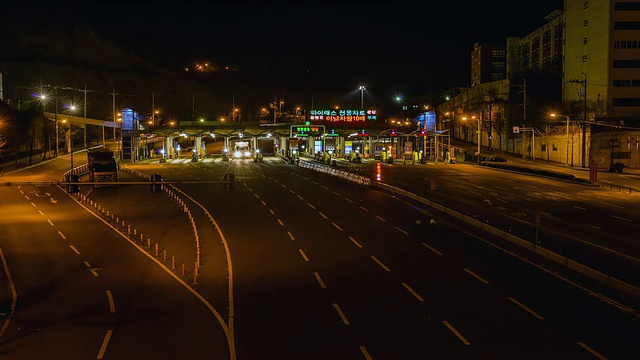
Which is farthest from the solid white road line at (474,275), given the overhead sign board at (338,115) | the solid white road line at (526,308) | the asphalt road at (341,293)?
the overhead sign board at (338,115)

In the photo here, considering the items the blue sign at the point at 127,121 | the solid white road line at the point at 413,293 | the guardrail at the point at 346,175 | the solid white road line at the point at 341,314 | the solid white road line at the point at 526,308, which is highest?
the blue sign at the point at 127,121

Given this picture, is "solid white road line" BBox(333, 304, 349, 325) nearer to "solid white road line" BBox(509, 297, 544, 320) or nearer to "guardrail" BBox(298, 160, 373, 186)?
"solid white road line" BBox(509, 297, 544, 320)

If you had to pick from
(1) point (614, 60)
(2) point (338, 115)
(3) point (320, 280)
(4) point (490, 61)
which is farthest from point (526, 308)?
(4) point (490, 61)

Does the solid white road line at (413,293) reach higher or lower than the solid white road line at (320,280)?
higher

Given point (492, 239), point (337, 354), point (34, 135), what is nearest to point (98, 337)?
point (337, 354)

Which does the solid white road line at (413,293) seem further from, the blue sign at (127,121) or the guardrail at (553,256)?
the blue sign at (127,121)

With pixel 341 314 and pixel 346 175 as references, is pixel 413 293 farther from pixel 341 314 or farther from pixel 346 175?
pixel 346 175

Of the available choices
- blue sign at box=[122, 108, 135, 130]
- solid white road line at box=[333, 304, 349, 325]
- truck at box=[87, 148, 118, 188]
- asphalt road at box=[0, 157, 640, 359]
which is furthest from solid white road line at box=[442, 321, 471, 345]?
blue sign at box=[122, 108, 135, 130]

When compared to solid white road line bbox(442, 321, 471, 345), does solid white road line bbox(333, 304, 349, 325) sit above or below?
below

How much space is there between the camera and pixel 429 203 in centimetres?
4322

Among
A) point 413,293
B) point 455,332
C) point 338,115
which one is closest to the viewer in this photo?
point 455,332

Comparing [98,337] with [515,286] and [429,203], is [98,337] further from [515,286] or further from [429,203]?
[429,203]

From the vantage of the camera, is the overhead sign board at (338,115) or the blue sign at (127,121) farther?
the blue sign at (127,121)

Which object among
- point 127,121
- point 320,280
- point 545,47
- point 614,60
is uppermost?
point 545,47
